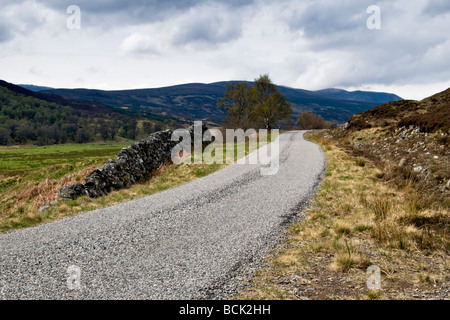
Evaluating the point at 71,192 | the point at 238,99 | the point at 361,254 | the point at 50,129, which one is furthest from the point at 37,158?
the point at 50,129

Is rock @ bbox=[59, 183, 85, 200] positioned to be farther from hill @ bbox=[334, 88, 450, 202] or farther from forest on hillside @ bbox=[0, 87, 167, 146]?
forest on hillside @ bbox=[0, 87, 167, 146]

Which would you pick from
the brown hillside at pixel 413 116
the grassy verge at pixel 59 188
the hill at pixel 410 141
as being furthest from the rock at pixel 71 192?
the brown hillside at pixel 413 116

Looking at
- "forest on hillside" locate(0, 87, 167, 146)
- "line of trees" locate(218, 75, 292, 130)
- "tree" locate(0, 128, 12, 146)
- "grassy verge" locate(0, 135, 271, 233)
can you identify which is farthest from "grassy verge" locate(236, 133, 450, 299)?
"forest on hillside" locate(0, 87, 167, 146)

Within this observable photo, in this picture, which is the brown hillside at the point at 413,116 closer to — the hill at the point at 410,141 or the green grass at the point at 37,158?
the hill at the point at 410,141

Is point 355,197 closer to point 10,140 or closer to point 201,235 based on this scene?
point 201,235

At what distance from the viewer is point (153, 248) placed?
7.74 metres

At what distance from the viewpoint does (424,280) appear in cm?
Answer: 586

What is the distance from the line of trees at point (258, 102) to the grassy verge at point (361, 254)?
2006 inches

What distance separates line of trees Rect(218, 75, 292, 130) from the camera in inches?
2415

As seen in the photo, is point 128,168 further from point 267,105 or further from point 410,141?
point 267,105

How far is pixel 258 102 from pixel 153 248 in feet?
191

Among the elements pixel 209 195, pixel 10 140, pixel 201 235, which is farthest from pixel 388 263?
pixel 10 140

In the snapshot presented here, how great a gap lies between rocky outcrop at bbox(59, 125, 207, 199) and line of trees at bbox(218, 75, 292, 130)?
37.8 meters
